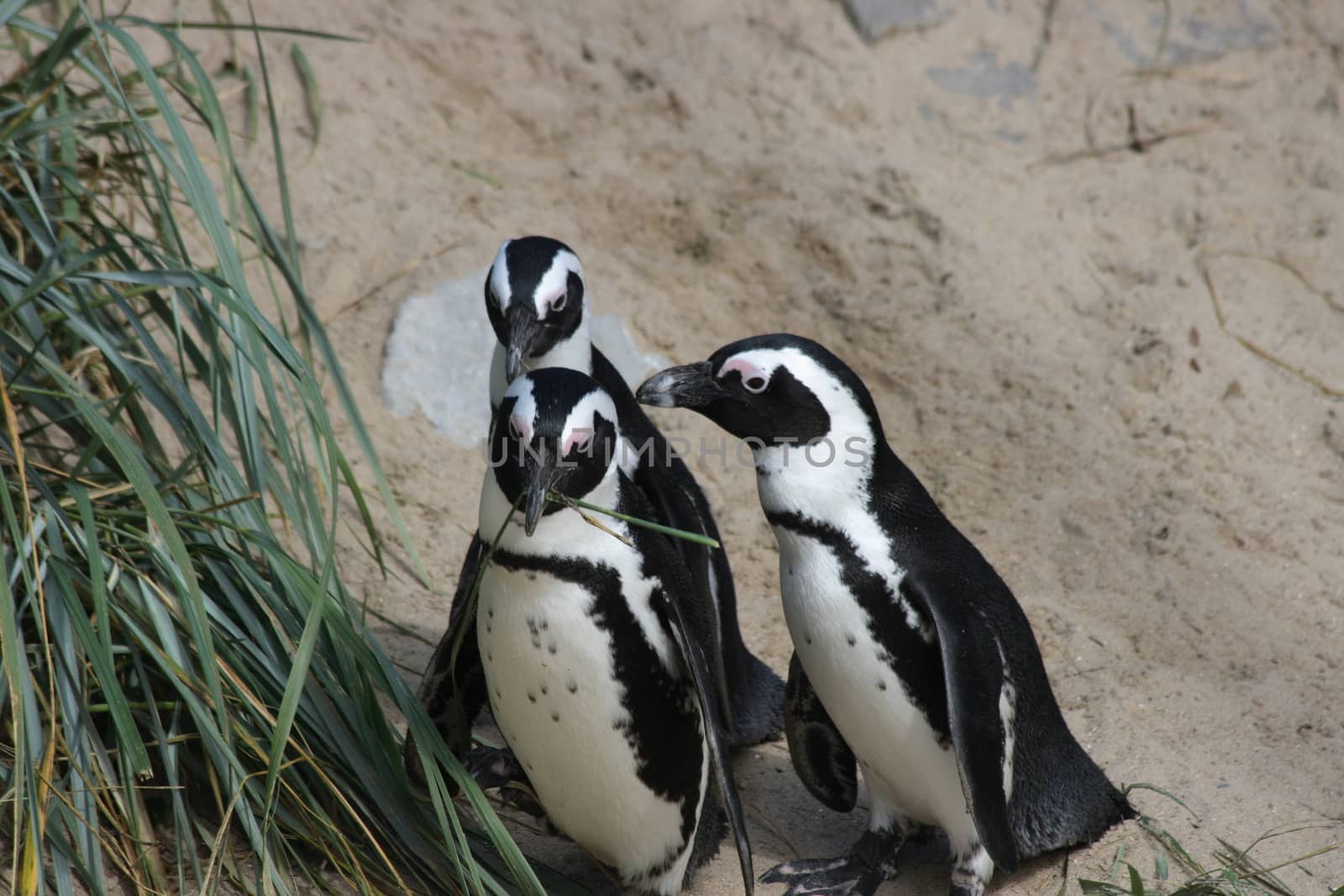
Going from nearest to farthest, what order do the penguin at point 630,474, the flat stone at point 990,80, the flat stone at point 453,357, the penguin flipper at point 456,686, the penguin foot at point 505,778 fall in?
1. the penguin flipper at point 456,686
2. the penguin at point 630,474
3. the penguin foot at point 505,778
4. the flat stone at point 453,357
5. the flat stone at point 990,80

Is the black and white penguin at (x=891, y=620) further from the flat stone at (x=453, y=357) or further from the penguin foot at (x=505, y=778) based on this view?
the flat stone at (x=453, y=357)

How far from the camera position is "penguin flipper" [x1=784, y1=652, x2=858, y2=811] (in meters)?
2.44

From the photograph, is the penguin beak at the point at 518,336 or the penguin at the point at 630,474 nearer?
the penguin at the point at 630,474

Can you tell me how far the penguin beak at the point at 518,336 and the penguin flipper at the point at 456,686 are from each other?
1.12ft

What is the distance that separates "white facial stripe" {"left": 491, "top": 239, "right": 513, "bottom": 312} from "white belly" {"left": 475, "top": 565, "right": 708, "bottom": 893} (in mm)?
688

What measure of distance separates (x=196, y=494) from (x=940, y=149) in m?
2.67

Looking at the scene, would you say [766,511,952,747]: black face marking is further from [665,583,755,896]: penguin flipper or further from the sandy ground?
the sandy ground

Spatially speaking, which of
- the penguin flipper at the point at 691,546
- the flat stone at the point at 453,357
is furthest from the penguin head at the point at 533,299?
the flat stone at the point at 453,357

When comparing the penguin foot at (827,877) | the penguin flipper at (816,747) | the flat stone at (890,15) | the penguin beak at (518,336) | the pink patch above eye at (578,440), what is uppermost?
the flat stone at (890,15)

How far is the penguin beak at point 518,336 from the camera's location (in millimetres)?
2525

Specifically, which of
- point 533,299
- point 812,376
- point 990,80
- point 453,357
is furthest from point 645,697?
point 990,80

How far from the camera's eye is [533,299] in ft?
8.42

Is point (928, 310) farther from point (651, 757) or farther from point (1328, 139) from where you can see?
point (651, 757)

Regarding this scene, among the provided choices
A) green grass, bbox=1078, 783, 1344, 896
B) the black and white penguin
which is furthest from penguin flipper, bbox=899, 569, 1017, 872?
green grass, bbox=1078, 783, 1344, 896
